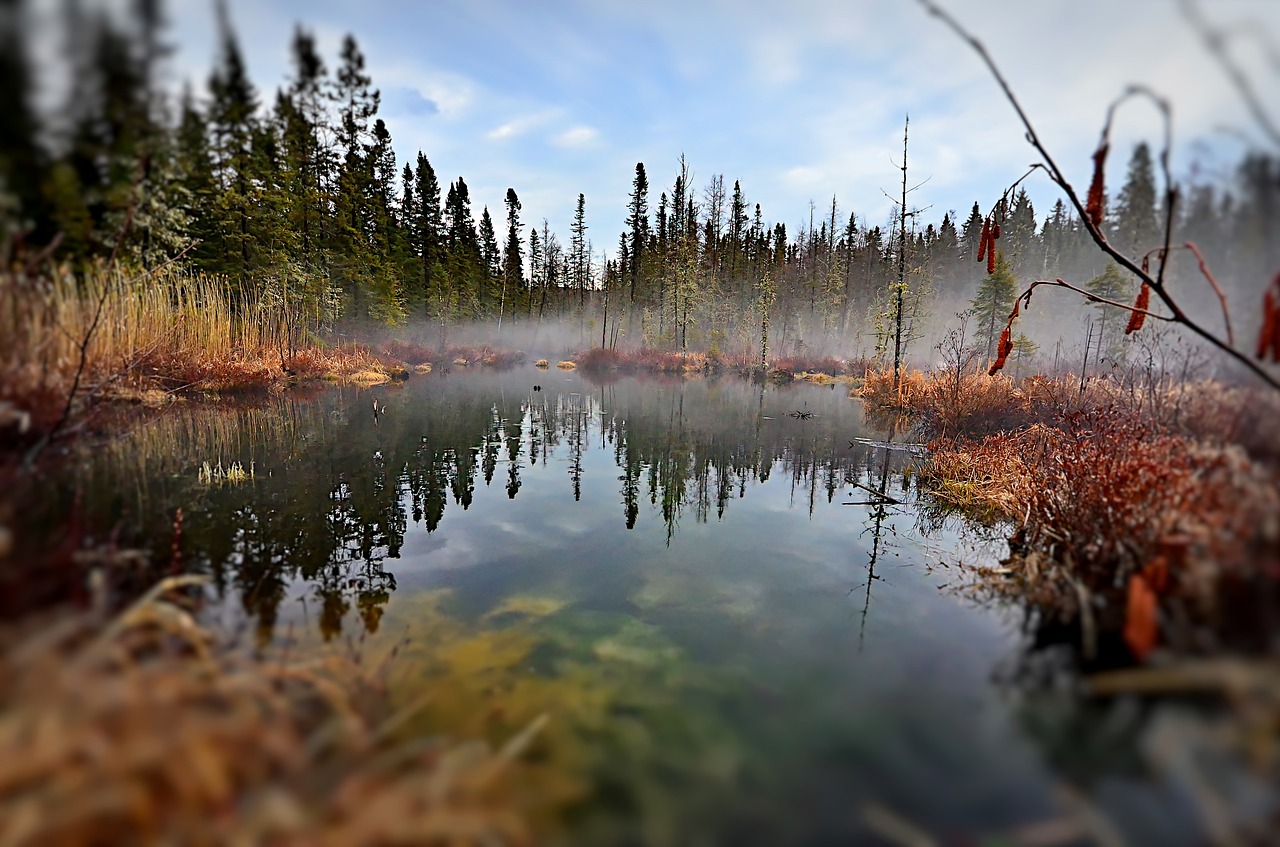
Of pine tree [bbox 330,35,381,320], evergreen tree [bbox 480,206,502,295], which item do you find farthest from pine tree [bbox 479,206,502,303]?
pine tree [bbox 330,35,381,320]

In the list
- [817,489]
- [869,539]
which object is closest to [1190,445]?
[869,539]

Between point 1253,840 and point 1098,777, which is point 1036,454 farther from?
point 1253,840

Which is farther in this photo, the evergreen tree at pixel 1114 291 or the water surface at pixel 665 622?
the evergreen tree at pixel 1114 291

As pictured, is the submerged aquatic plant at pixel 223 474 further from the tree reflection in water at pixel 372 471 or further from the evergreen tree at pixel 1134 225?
the evergreen tree at pixel 1134 225

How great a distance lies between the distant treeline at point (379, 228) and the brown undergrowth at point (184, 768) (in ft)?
8.90

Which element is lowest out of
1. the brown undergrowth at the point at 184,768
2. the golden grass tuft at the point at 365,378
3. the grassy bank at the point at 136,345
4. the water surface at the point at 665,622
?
the water surface at the point at 665,622

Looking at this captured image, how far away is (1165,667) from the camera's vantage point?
2.47m

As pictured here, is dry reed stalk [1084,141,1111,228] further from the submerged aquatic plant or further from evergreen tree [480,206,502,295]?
evergreen tree [480,206,502,295]

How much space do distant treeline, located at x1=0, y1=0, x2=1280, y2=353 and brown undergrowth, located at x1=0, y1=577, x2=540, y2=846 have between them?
8.90 feet

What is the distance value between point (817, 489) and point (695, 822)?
809 cm

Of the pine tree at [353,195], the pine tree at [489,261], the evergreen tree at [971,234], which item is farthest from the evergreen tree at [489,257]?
the evergreen tree at [971,234]

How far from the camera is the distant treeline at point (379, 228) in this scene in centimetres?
325

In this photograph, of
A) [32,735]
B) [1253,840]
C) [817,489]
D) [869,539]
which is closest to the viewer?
[32,735]

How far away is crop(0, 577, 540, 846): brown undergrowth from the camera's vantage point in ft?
5.27
